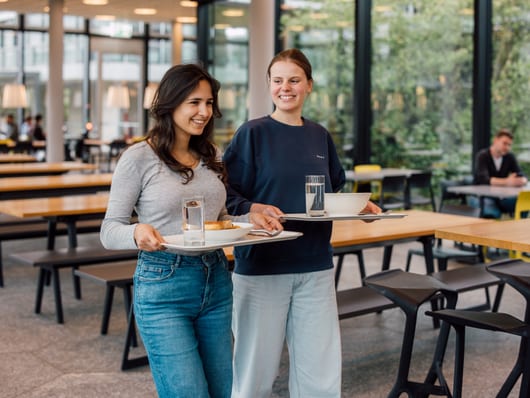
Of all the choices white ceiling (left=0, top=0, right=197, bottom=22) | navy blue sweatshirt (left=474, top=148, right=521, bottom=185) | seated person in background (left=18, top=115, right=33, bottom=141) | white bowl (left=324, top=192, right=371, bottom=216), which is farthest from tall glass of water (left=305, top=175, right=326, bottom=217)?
seated person in background (left=18, top=115, right=33, bottom=141)

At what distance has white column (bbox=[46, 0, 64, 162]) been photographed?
45.6ft

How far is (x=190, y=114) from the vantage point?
8.43 feet

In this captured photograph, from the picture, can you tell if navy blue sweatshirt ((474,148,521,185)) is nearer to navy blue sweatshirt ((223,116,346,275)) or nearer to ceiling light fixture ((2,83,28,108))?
navy blue sweatshirt ((223,116,346,275))

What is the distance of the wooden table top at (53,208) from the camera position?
18.3 ft

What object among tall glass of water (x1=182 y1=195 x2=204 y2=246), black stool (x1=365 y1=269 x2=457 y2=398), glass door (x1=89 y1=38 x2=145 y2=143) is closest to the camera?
tall glass of water (x1=182 y1=195 x2=204 y2=246)

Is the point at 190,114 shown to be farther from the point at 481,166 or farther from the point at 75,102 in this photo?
the point at 75,102

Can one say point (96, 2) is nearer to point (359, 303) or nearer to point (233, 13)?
point (233, 13)

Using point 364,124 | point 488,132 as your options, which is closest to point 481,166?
point 488,132

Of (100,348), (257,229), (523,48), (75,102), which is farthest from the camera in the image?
(75,102)

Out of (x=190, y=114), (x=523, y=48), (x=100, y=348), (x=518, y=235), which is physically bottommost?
Answer: (x=100, y=348)

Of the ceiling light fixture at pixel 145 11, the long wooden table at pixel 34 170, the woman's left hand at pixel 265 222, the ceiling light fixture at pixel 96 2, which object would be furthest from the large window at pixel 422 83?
the woman's left hand at pixel 265 222

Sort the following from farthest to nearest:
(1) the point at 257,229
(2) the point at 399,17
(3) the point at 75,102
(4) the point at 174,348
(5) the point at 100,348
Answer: (3) the point at 75,102 → (2) the point at 399,17 → (5) the point at 100,348 → (1) the point at 257,229 → (4) the point at 174,348

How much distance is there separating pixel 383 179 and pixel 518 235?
527 cm

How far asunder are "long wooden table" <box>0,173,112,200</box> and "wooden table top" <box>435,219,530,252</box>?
4458 millimetres
